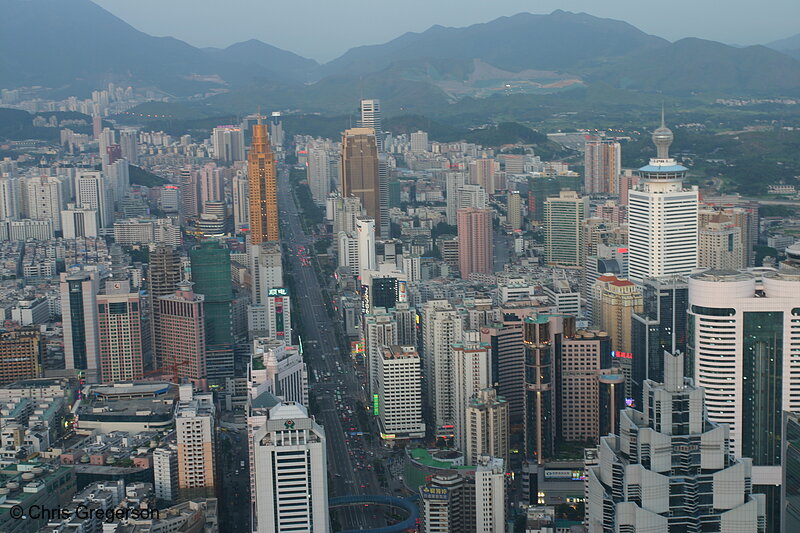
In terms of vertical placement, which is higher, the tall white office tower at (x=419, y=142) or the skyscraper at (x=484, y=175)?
the tall white office tower at (x=419, y=142)

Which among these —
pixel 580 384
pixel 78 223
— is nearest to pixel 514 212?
pixel 78 223

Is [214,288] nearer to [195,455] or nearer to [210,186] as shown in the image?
[195,455]

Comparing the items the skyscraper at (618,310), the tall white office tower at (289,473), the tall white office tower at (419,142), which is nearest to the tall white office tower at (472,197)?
the tall white office tower at (419,142)

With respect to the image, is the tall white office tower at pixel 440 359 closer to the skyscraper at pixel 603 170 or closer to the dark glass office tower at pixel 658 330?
the dark glass office tower at pixel 658 330

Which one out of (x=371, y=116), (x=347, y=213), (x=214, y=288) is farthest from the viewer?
(x=371, y=116)

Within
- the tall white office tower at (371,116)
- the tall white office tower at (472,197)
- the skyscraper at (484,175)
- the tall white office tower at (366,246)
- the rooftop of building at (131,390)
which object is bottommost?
the rooftop of building at (131,390)

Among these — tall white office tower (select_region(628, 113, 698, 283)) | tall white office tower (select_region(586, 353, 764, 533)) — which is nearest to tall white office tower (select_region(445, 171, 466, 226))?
tall white office tower (select_region(628, 113, 698, 283))
